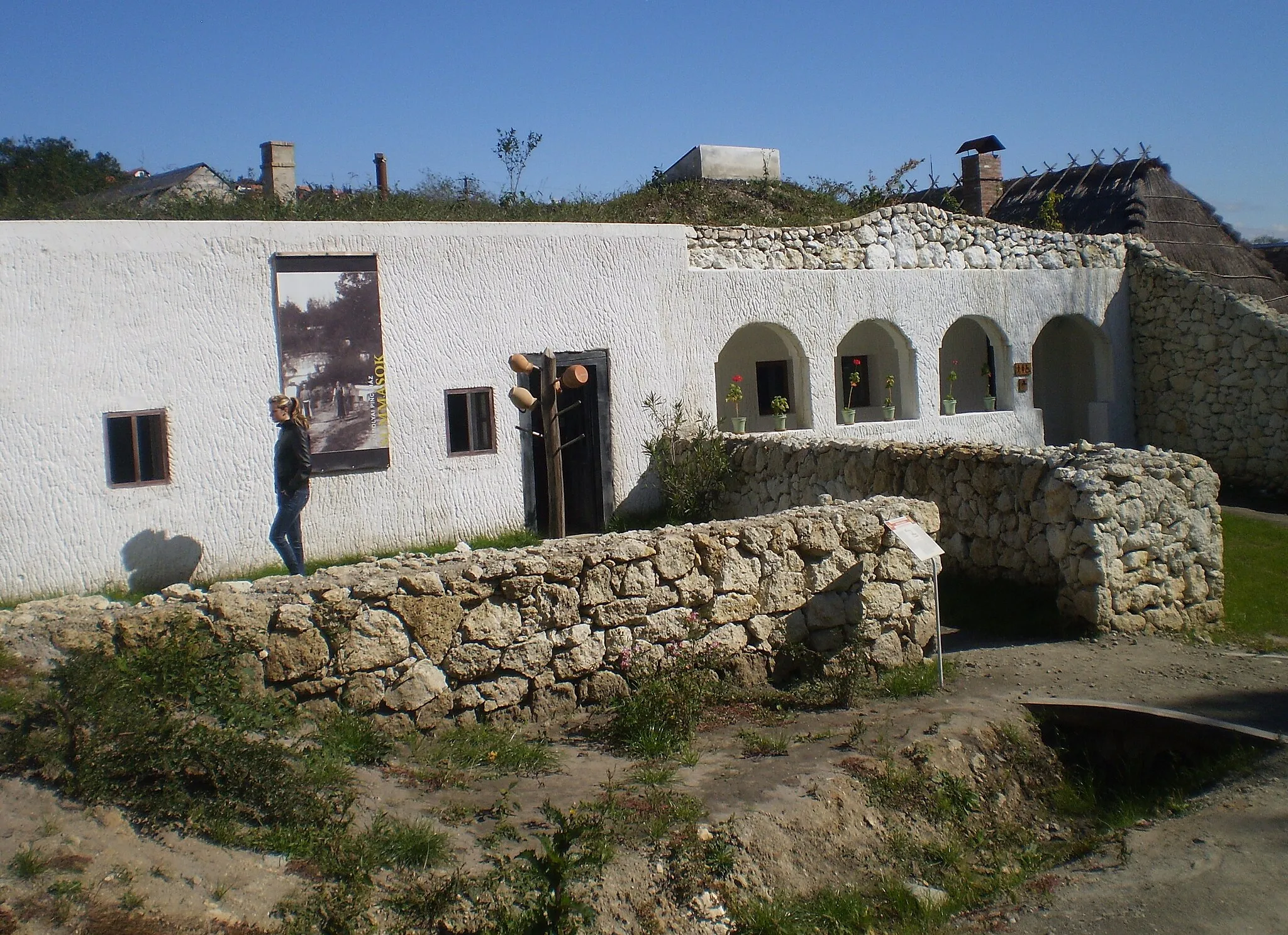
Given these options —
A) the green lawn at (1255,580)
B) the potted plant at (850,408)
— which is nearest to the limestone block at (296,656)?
the green lawn at (1255,580)

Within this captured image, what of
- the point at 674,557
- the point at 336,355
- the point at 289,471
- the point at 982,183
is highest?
the point at 982,183

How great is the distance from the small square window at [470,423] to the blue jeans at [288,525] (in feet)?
6.48

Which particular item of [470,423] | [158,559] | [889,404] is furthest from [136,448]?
[889,404]

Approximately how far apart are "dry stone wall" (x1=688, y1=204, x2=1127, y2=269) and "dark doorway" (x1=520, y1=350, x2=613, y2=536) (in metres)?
2.16

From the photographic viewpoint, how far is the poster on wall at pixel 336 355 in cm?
1102

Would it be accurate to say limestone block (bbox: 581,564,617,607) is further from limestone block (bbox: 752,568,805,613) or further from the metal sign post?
the metal sign post

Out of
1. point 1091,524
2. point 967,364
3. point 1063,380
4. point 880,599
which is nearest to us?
point 880,599

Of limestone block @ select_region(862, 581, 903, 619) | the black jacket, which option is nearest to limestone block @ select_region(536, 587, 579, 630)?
limestone block @ select_region(862, 581, 903, 619)

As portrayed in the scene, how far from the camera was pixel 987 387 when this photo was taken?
18.3 metres

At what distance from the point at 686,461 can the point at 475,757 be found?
25.0 feet

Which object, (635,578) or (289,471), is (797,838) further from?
(289,471)

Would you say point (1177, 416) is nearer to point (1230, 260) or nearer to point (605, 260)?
point (1230, 260)

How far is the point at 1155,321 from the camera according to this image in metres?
17.1

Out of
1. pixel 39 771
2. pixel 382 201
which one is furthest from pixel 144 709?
pixel 382 201
